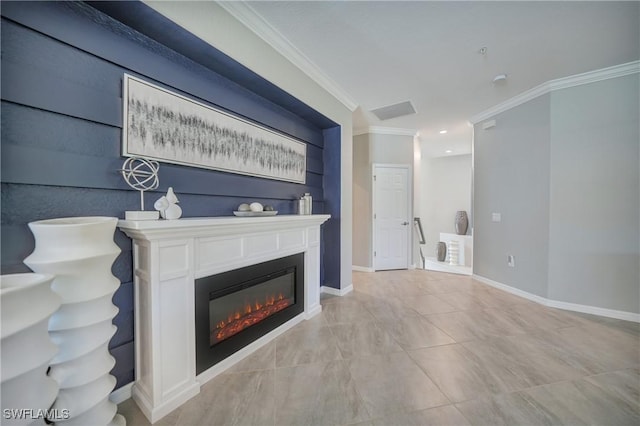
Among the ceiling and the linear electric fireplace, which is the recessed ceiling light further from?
the linear electric fireplace

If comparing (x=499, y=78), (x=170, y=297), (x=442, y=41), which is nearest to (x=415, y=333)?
(x=170, y=297)

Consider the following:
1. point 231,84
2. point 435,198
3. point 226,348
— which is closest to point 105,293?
point 226,348

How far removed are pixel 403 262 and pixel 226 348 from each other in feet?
12.5

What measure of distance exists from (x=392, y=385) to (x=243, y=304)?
4.15 ft

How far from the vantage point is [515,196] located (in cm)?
348

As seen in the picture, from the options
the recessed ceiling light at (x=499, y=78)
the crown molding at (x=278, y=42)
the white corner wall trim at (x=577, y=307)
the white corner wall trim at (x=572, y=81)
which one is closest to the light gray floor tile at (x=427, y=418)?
the white corner wall trim at (x=577, y=307)

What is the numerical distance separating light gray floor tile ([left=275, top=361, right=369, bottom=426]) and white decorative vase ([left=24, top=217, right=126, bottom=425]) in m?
0.94

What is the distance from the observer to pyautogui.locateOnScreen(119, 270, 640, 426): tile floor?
1384mm

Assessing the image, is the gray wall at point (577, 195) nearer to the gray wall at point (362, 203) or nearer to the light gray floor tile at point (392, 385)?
the gray wall at point (362, 203)

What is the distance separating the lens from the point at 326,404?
1456mm

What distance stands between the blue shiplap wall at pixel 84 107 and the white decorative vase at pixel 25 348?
1.64ft

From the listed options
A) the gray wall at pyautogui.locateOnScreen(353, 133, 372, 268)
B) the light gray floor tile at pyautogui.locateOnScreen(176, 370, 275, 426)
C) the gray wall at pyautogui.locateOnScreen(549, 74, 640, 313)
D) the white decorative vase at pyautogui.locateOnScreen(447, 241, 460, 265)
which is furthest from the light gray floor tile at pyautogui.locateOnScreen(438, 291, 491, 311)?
the white decorative vase at pyautogui.locateOnScreen(447, 241, 460, 265)

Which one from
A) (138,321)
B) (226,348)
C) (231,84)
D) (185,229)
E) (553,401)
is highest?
(231,84)

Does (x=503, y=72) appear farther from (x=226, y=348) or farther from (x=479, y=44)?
(x=226, y=348)
